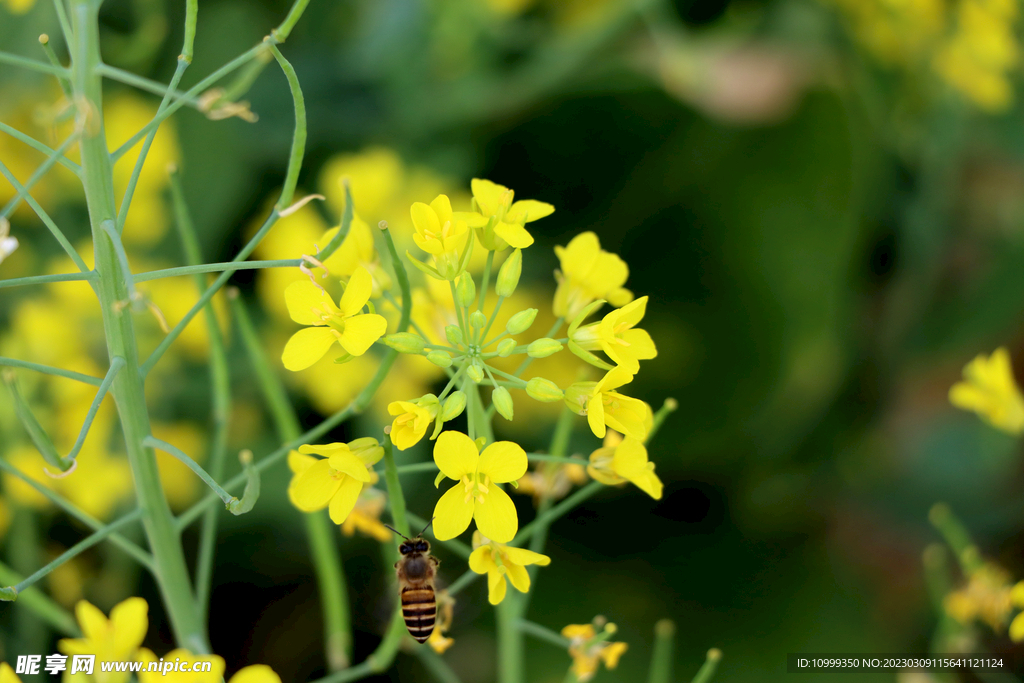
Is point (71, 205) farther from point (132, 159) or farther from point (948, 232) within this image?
point (948, 232)

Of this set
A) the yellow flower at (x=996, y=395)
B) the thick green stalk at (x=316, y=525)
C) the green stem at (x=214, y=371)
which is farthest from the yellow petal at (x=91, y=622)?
the yellow flower at (x=996, y=395)

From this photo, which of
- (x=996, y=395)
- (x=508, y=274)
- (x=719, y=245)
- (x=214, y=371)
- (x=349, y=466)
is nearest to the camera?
(x=349, y=466)

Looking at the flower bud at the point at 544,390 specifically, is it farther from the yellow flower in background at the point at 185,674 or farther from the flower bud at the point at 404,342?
the yellow flower in background at the point at 185,674

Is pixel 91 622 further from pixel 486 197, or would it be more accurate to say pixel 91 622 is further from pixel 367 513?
pixel 486 197

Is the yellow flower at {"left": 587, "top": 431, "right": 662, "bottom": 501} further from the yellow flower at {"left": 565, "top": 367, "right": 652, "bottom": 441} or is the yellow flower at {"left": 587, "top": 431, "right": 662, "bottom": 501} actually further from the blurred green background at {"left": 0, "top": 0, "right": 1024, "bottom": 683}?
the blurred green background at {"left": 0, "top": 0, "right": 1024, "bottom": 683}

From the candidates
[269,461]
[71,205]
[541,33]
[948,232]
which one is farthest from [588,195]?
[269,461]

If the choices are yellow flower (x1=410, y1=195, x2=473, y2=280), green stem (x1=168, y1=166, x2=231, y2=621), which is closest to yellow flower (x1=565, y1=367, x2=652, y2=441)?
yellow flower (x1=410, y1=195, x2=473, y2=280)

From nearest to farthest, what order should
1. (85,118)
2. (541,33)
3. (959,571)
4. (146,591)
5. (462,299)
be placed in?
(85,118) < (462,299) < (146,591) < (959,571) < (541,33)

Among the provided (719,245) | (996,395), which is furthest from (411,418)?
(719,245)
